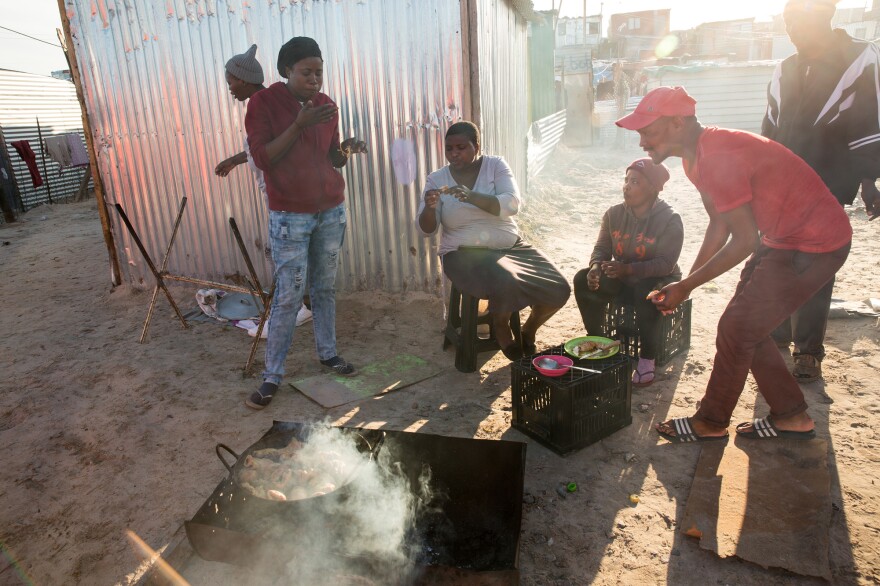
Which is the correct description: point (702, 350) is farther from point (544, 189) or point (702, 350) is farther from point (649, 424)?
point (544, 189)

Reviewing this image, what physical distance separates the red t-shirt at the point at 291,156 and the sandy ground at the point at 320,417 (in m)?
1.48

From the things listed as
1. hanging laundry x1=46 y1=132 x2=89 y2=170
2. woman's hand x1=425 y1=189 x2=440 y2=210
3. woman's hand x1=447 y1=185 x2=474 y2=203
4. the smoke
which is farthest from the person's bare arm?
hanging laundry x1=46 y1=132 x2=89 y2=170

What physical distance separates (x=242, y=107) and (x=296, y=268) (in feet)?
9.18

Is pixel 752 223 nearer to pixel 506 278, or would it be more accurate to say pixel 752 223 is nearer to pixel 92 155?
pixel 506 278

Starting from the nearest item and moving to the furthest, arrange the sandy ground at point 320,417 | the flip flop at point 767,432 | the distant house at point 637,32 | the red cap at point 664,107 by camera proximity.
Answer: the sandy ground at point 320,417 → the red cap at point 664,107 → the flip flop at point 767,432 → the distant house at point 637,32

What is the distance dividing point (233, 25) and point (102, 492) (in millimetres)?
4553

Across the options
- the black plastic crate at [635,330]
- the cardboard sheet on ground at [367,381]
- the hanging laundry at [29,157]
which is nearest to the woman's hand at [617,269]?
the black plastic crate at [635,330]

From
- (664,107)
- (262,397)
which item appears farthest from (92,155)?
(664,107)

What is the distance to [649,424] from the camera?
142 inches

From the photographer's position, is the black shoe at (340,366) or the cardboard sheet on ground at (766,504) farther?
the black shoe at (340,366)

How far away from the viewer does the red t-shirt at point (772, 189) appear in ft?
8.91

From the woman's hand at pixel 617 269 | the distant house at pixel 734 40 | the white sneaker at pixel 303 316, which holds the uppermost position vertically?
the distant house at pixel 734 40

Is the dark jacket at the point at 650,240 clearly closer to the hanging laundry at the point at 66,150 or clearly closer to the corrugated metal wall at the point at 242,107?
the corrugated metal wall at the point at 242,107

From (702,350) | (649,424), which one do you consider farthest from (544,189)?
(649,424)
